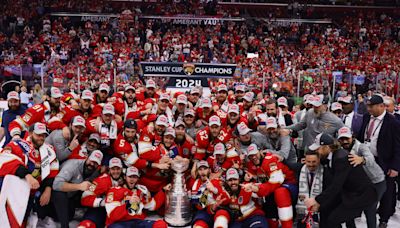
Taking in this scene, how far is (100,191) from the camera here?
437 centimetres

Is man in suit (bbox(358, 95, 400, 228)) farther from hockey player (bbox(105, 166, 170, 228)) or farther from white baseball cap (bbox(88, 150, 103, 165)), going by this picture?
white baseball cap (bbox(88, 150, 103, 165))

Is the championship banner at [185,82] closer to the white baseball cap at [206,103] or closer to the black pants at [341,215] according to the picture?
the white baseball cap at [206,103]

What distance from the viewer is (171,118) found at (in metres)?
5.66

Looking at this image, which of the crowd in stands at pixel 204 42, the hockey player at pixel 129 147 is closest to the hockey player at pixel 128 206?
the hockey player at pixel 129 147

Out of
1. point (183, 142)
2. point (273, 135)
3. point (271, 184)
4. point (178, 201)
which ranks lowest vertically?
point (178, 201)

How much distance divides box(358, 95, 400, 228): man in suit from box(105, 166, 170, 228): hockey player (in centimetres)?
251

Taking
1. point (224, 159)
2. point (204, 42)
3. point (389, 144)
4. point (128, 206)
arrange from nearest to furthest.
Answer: point (128, 206), point (389, 144), point (224, 159), point (204, 42)

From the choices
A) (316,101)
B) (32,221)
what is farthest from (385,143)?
(32,221)

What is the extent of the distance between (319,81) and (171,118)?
6.73 meters

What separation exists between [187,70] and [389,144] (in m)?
4.34

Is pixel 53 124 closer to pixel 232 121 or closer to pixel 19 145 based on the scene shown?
pixel 19 145

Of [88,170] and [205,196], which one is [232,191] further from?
[88,170]

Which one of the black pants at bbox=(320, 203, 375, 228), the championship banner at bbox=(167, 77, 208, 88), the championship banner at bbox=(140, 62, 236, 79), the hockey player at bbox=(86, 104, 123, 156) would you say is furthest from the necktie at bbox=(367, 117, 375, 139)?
the championship banner at bbox=(167, 77, 208, 88)

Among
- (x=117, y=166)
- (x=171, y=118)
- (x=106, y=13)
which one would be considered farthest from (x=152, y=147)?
(x=106, y=13)
